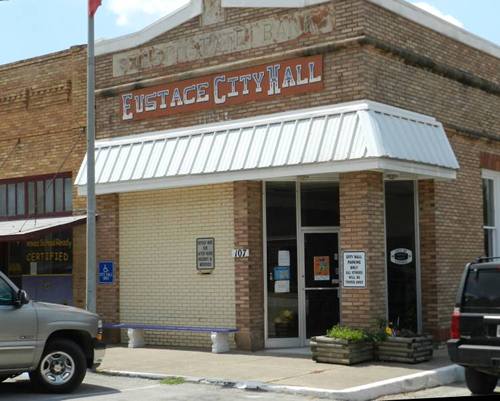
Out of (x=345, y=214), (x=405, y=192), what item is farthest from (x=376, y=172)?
(x=405, y=192)

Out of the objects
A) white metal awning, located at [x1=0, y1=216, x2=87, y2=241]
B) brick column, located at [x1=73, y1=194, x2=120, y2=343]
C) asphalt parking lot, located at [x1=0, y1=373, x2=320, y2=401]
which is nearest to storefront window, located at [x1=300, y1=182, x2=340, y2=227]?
brick column, located at [x1=73, y1=194, x2=120, y2=343]

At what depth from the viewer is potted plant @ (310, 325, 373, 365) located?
1259 cm

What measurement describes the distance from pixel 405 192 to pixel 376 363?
3893 mm

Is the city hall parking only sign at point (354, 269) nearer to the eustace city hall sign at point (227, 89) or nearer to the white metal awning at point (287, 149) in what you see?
the white metal awning at point (287, 149)

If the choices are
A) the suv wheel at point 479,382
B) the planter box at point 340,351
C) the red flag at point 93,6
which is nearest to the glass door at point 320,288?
the planter box at point 340,351

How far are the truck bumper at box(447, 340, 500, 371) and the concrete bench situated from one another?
539cm

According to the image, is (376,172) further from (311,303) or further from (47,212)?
(47,212)

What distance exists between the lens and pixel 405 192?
15.4 meters

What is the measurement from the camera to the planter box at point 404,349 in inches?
500

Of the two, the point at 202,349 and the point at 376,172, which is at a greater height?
the point at 376,172

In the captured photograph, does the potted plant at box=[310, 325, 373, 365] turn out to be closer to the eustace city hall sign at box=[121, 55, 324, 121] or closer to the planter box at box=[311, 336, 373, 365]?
the planter box at box=[311, 336, 373, 365]

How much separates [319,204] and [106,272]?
4869 mm

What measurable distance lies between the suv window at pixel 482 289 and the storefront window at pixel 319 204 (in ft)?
17.2

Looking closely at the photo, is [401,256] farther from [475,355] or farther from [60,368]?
[60,368]
